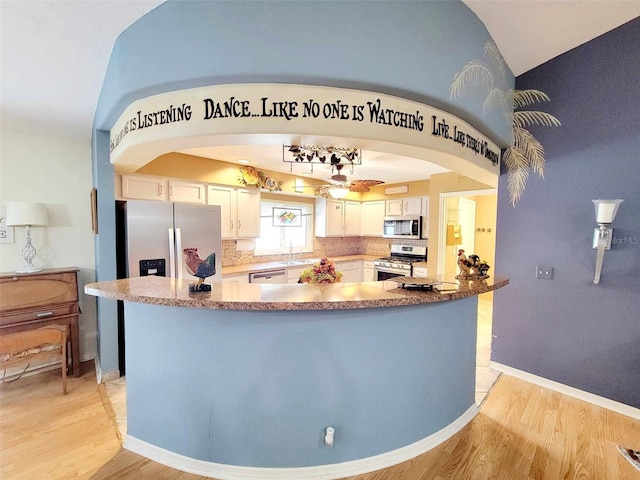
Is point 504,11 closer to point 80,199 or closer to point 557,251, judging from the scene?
point 557,251

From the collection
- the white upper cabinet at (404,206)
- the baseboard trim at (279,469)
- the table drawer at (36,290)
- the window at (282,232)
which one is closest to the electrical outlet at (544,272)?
the baseboard trim at (279,469)

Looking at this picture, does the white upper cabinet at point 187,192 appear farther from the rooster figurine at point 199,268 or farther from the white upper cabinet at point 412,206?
the white upper cabinet at point 412,206

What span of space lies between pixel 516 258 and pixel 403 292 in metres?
1.90

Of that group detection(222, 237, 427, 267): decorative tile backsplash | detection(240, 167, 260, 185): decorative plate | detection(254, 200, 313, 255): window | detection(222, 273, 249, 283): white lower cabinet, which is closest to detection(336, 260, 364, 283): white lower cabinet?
detection(222, 237, 427, 267): decorative tile backsplash

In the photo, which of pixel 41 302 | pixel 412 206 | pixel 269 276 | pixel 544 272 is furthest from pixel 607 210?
pixel 41 302

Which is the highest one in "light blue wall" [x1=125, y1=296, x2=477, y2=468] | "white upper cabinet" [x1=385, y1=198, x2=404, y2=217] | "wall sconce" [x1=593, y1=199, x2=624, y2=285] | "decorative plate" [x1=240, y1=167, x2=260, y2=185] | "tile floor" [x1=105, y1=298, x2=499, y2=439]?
"decorative plate" [x1=240, y1=167, x2=260, y2=185]

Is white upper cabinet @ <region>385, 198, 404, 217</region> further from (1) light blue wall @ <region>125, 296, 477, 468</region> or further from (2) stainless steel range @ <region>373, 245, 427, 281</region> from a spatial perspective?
(1) light blue wall @ <region>125, 296, 477, 468</region>

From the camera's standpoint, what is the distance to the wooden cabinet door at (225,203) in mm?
3980

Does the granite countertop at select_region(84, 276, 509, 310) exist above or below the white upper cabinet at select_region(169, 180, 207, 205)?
below

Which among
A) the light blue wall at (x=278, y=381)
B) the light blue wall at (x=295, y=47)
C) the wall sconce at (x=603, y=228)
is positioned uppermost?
the light blue wall at (x=295, y=47)

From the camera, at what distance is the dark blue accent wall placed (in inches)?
92.7

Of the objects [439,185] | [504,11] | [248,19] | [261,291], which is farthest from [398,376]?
[439,185]

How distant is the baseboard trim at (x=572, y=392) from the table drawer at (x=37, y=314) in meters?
4.41

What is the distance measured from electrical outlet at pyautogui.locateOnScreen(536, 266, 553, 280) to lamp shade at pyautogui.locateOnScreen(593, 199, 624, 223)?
0.61 m
